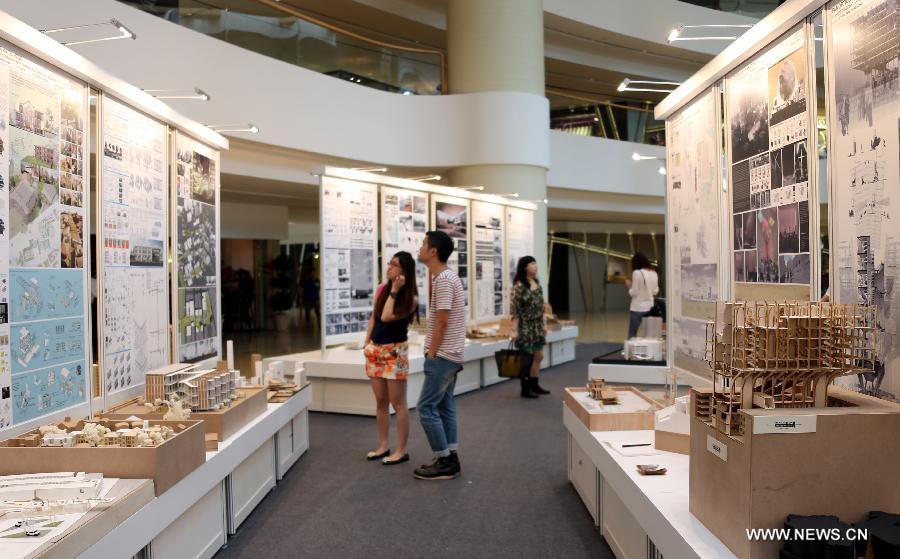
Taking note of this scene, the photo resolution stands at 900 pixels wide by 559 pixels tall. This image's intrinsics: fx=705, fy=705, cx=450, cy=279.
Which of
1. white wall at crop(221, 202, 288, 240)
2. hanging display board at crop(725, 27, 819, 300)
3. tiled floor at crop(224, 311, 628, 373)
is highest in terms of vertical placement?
white wall at crop(221, 202, 288, 240)

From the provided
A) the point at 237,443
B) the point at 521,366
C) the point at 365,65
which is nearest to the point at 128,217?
the point at 237,443

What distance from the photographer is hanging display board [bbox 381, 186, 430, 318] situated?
27.7ft

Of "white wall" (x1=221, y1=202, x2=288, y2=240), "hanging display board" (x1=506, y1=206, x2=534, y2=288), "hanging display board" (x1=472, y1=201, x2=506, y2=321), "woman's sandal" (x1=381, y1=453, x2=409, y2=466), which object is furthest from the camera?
"white wall" (x1=221, y1=202, x2=288, y2=240)

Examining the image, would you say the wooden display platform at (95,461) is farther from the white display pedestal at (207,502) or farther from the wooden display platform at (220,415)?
the wooden display platform at (220,415)

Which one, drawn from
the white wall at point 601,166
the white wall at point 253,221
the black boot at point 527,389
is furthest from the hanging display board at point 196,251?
the white wall at point 601,166

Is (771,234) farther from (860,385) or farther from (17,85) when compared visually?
(17,85)

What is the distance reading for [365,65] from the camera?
1102 centimetres

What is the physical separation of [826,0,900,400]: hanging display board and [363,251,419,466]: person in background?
3.16 meters

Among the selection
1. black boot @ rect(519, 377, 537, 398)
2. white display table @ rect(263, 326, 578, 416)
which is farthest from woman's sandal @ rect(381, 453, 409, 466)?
black boot @ rect(519, 377, 537, 398)

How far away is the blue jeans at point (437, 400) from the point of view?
193 inches

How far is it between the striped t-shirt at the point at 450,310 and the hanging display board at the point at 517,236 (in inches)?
253

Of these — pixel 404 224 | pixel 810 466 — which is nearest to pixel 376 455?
pixel 404 224

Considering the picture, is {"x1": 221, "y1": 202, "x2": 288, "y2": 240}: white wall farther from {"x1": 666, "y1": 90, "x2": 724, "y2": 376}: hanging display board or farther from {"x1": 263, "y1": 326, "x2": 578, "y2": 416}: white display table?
{"x1": 666, "y1": 90, "x2": 724, "y2": 376}: hanging display board

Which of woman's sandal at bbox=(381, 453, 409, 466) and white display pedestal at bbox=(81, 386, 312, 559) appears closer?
white display pedestal at bbox=(81, 386, 312, 559)
